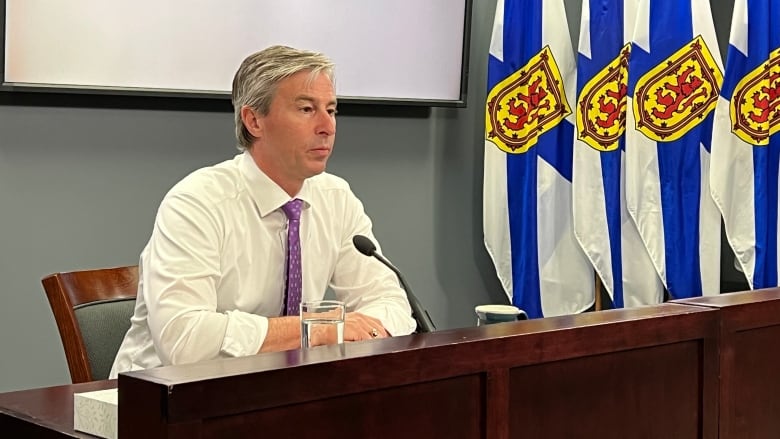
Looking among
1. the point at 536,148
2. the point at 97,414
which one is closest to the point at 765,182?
the point at 536,148

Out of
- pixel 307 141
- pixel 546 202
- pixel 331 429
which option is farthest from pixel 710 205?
pixel 331 429

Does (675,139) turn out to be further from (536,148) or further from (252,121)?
(252,121)

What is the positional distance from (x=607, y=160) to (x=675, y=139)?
0.26m

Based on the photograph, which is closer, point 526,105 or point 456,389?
point 456,389

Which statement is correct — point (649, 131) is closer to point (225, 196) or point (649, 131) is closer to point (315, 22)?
point (315, 22)

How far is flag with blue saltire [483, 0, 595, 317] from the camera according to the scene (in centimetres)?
395

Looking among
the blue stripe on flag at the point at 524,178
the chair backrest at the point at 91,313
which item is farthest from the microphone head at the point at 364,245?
the blue stripe on flag at the point at 524,178

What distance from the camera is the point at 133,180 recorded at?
11.2ft

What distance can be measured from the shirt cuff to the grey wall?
141cm

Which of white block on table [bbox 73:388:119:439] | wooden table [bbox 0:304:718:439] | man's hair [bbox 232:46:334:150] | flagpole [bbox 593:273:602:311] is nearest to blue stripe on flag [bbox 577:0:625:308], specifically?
flagpole [bbox 593:273:602:311]

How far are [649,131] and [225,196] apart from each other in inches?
74.0

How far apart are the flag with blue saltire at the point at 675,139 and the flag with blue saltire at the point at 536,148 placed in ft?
1.06

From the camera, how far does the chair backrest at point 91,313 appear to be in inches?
85.7

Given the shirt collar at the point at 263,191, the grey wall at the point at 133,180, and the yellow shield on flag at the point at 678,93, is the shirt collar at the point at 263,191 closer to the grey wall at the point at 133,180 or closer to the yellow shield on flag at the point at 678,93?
the grey wall at the point at 133,180
